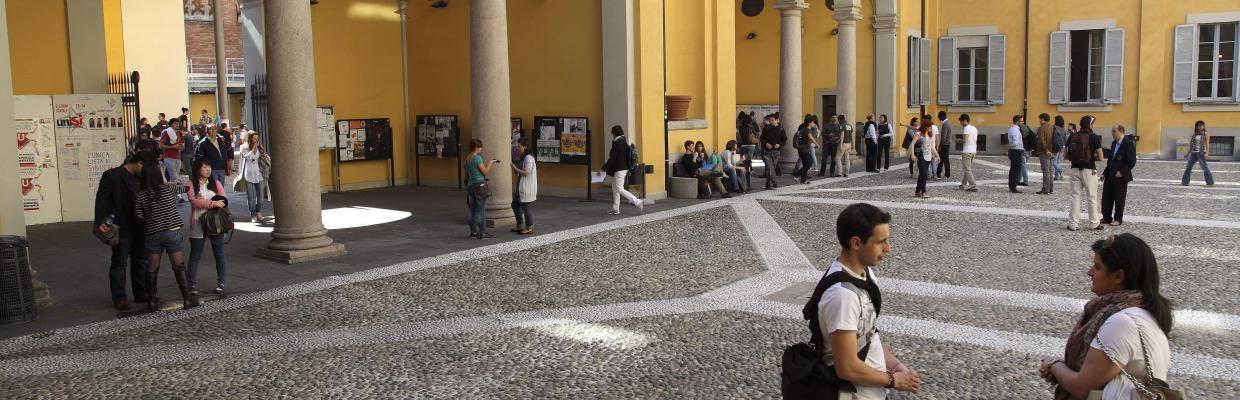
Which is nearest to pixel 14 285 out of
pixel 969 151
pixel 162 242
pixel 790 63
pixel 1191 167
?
pixel 162 242

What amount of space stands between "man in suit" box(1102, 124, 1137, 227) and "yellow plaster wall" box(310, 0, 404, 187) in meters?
13.7

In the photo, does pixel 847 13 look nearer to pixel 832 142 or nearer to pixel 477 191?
pixel 832 142

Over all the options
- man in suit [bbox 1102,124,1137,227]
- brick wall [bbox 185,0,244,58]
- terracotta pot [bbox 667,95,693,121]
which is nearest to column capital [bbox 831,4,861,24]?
terracotta pot [bbox 667,95,693,121]

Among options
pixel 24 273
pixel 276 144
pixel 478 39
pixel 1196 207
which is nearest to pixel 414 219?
pixel 478 39

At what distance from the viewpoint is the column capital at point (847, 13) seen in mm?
24625

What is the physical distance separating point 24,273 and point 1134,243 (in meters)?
8.68

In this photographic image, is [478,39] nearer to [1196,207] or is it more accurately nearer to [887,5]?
[1196,207]

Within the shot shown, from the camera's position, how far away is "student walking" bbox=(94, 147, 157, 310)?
8.98 m

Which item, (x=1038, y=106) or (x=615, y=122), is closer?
(x=615, y=122)

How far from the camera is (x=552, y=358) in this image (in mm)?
7316

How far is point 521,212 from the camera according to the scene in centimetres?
1394

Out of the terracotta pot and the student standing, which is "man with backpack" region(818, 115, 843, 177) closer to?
the terracotta pot

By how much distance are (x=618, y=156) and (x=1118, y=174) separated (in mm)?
7249

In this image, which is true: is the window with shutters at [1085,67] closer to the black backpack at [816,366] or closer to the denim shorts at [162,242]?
the denim shorts at [162,242]
